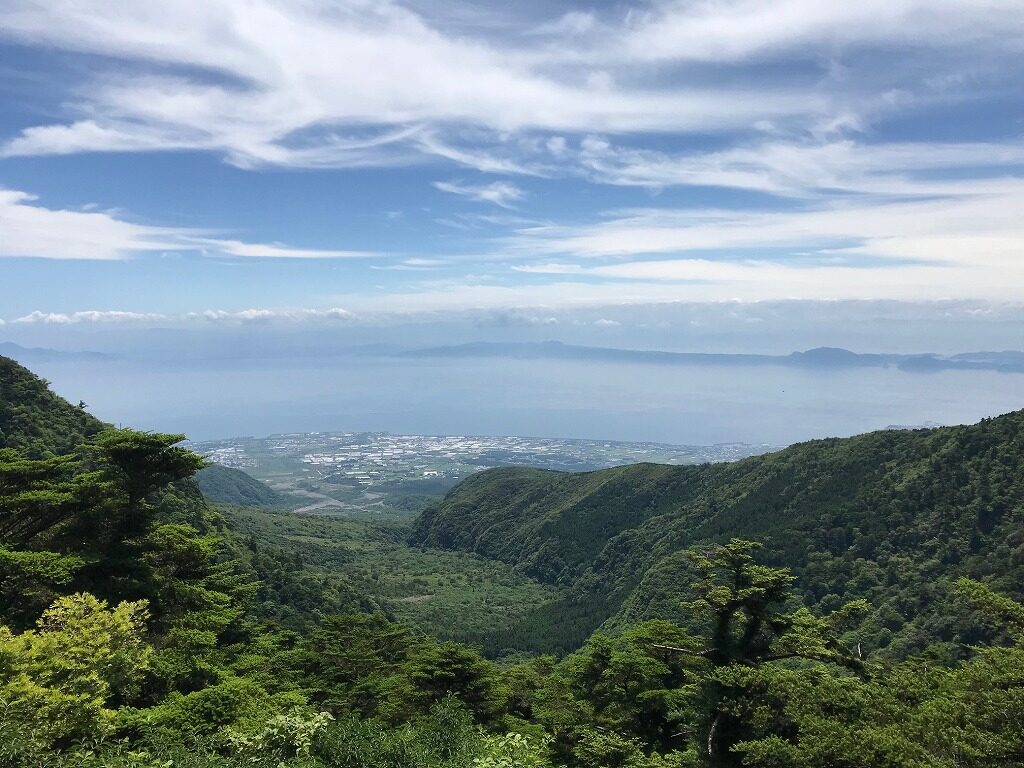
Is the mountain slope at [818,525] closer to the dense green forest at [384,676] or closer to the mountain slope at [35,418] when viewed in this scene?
the dense green forest at [384,676]

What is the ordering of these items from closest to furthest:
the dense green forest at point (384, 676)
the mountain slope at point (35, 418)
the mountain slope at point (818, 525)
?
the dense green forest at point (384, 676), the mountain slope at point (35, 418), the mountain slope at point (818, 525)

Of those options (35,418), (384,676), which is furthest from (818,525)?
(35,418)

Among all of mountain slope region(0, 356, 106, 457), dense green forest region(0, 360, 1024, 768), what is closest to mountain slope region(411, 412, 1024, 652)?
dense green forest region(0, 360, 1024, 768)

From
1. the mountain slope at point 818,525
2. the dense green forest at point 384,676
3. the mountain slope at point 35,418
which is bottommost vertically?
the mountain slope at point 818,525

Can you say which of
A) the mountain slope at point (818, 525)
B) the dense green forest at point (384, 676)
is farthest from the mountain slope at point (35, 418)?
the mountain slope at point (818, 525)

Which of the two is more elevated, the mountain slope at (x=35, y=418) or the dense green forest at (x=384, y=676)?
the mountain slope at (x=35, y=418)

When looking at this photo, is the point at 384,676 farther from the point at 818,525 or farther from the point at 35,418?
the point at 818,525

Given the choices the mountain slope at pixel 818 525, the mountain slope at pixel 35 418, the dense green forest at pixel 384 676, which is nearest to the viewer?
the dense green forest at pixel 384 676

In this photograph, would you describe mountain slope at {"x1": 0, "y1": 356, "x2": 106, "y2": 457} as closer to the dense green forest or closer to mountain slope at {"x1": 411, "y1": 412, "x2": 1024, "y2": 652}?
the dense green forest

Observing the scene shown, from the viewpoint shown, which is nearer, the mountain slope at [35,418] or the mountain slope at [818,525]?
the mountain slope at [35,418]
